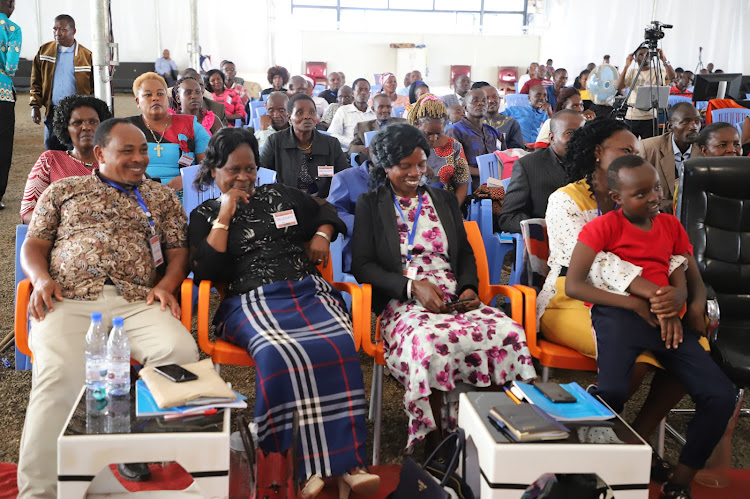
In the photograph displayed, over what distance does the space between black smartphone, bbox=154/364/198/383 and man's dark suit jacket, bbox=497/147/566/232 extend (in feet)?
6.31

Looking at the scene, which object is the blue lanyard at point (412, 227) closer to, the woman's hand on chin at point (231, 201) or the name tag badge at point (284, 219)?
the name tag badge at point (284, 219)

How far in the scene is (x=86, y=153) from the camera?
3229 millimetres

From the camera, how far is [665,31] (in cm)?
1759

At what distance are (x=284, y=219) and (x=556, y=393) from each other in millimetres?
1233

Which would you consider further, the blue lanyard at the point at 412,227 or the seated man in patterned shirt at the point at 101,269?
the blue lanyard at the point at 412,227

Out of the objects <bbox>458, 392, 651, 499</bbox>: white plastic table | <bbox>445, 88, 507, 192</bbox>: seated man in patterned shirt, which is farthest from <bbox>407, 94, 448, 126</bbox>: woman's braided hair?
<bbox>458, 392, 651, 499</bbox>: white plastic table

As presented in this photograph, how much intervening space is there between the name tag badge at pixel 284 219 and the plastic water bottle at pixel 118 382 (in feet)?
2.52

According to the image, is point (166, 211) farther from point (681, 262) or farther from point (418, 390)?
point (681, 262)

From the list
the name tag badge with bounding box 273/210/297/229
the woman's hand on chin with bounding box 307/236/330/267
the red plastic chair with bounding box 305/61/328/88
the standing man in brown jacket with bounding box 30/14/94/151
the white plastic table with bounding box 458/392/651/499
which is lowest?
the white plastic table with bounding box 458/392/651/499

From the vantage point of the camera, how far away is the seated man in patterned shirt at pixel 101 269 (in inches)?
84.3

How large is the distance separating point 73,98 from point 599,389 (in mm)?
2558

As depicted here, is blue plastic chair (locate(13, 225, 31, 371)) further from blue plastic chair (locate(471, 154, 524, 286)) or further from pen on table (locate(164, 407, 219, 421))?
blue plastic chair (locate(471, 154, 524, 286))

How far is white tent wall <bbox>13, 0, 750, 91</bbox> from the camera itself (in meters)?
17.1

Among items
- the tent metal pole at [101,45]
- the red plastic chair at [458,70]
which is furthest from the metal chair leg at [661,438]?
the red plastic chair at [458,70]
